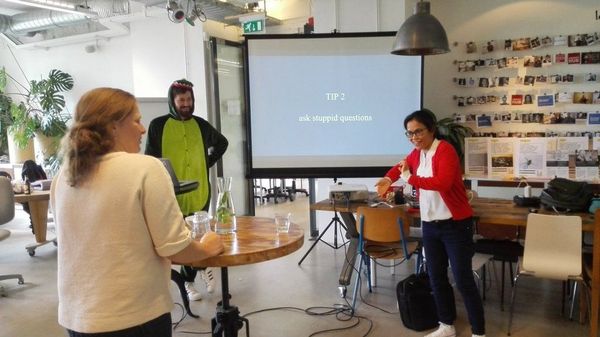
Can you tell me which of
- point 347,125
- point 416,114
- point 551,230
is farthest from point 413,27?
point 551,230

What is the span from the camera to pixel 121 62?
8.12 metres

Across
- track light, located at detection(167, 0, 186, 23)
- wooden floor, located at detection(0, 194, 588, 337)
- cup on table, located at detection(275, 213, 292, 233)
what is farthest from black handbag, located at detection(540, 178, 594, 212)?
track light, located at detection(167, 0, 186, 23)

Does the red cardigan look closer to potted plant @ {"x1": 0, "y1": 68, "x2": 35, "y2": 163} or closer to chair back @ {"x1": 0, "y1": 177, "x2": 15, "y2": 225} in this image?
chair back @ {"x1": 0, "y1": 177, "x2": 15, "y2": 225}

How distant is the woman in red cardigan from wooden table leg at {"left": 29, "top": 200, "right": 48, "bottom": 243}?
4.33 metres

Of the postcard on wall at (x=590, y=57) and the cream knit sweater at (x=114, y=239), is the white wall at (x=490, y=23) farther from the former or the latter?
the cream knit sweater at (x=114, y=239)

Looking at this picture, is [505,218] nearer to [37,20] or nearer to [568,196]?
[568,196]

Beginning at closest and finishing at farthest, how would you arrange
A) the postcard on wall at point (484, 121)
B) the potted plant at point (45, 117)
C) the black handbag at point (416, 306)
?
the black handbag at point (416, 306), the postcard on wall at point (484, 121), the potted plant at point (45, 117)

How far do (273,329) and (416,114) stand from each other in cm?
→ 171

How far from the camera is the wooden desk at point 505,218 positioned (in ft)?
8.93

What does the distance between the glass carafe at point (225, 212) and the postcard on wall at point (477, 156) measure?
371cm

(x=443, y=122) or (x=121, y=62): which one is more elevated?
(x=121, y=62)

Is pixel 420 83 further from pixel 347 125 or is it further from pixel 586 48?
pixel 586 48

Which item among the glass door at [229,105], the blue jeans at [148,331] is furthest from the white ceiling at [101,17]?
the blue jeans at [148,331]

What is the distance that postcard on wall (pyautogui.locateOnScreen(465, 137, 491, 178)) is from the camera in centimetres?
521
